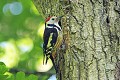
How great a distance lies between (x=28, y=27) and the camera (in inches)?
328

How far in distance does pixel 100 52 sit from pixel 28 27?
16.1 ft

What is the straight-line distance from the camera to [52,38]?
380cm

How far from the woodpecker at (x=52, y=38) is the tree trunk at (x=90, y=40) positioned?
6 cm

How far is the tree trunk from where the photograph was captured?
3.50 m

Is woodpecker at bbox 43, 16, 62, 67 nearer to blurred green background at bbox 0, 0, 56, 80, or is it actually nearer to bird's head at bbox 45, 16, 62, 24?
bird's head at bbox 45, 16, 62, 24

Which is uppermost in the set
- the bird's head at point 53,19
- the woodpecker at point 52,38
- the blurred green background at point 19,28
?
the bird's head at point 53,19

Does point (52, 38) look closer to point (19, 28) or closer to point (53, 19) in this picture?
point (53, 19)

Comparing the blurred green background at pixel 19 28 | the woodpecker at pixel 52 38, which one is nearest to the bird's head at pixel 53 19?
the woodpecker at pixel 52 38

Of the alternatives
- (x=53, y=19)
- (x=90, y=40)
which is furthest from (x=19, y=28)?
(x=90, y=40)

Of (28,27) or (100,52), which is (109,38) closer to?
(100,52)

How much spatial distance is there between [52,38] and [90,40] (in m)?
0.43

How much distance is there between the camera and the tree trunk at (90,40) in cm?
Answer: 350

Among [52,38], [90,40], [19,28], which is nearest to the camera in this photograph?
[90,40]

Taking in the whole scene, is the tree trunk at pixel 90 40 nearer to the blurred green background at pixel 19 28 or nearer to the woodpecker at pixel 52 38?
the woodpecker at pixel 52 38
